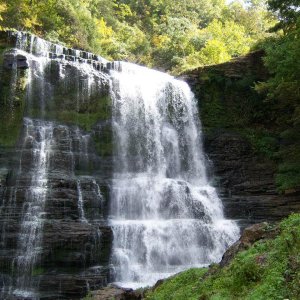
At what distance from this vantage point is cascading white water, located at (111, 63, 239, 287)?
52.2ft

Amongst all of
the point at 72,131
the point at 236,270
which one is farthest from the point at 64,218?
the point at 236,270

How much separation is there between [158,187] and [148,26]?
31451 mm

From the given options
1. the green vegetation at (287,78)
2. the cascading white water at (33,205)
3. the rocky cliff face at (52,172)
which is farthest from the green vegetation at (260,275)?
the green vegetation at (287,78)

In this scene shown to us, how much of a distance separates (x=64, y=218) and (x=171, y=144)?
26.5ft

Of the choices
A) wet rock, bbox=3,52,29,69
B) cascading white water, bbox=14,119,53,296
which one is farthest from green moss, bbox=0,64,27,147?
cascading white water, bbox=14,119,53,296

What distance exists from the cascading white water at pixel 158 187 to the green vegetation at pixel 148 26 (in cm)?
984

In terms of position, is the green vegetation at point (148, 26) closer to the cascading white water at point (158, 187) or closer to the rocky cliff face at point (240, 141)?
the rocky cliff face at point (240, 141)

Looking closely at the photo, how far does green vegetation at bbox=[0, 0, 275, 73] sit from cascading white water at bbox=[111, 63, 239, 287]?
9840 millimetres

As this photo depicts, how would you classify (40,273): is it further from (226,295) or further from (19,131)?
(226,295)

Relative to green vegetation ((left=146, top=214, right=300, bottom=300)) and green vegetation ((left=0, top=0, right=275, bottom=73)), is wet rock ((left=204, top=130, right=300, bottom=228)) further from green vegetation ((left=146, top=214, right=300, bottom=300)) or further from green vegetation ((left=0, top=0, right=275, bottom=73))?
green vegetation ((left=0, top=0, right=275, bottom=73))

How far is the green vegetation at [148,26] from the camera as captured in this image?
29453 millimetres

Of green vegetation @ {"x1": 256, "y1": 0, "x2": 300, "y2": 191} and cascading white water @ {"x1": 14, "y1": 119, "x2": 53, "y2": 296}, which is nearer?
cascading white water @ {"x1": 14, "y1": 119, "x2": 53, "y2": 296}

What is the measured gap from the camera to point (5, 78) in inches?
784

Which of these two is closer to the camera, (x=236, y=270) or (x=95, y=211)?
(x=236, y=270)
